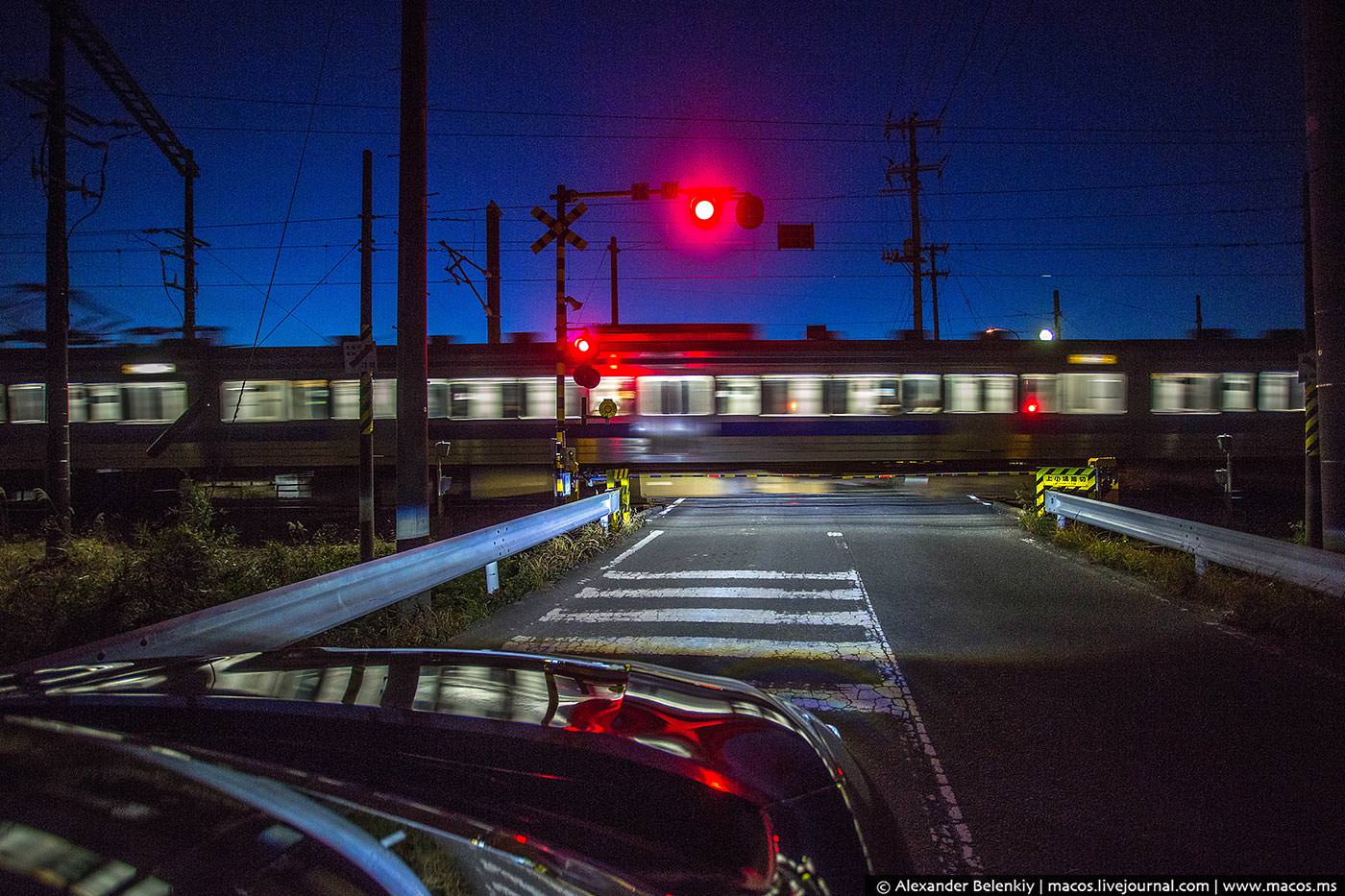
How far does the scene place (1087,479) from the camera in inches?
622

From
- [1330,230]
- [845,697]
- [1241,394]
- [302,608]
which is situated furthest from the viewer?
[1241,394]

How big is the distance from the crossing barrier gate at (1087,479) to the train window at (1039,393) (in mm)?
3785

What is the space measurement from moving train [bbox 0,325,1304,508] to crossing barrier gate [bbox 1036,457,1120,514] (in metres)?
3.55

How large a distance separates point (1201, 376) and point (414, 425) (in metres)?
19.8

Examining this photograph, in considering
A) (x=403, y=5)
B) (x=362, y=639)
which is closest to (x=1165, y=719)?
(x=362, y=639)

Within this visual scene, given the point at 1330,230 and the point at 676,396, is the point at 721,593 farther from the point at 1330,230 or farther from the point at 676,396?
the point at 676,396

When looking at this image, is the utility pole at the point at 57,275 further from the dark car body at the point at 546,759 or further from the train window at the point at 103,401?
the train window at the point at 103,401

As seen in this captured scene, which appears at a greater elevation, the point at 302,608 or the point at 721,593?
the point at 302,608

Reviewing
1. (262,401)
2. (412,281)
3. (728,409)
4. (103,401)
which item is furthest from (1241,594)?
(103,401)

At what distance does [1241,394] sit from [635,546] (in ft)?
55.5

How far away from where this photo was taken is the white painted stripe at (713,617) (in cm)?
684

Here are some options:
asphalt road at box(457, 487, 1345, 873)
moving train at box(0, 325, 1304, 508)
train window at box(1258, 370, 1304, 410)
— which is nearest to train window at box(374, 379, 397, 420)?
moving train at box(0, 325, 1304, 508)

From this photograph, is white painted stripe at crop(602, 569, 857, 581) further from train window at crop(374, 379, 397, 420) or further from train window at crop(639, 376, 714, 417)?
train window at crop(374, 379, 397, 420)

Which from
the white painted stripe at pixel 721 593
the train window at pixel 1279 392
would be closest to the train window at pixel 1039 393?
the train window at pixel 1279 392
